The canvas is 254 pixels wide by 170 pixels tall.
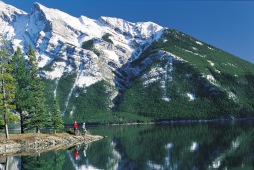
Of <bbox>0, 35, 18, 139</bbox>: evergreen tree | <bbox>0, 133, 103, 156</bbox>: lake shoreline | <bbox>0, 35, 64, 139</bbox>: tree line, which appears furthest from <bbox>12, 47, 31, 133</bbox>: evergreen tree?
<bbox>0, 35, 18, 139</bbox>: evergreen tree

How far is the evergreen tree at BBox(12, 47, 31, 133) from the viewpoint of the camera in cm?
7125

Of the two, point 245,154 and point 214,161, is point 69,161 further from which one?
point 245,154

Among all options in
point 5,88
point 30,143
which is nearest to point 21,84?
point 5,88

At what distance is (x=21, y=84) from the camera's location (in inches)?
2926

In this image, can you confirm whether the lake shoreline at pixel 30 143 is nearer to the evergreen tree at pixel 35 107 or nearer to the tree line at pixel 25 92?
the tree line at pixel 25 92

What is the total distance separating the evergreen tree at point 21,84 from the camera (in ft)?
234

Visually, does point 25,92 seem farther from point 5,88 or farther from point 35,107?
point 5,88

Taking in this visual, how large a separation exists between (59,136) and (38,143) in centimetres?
1088

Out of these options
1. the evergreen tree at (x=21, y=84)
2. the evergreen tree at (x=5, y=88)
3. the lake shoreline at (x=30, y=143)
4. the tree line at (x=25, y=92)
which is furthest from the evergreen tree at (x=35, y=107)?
Result: the evergreen tree at (x=5, y=88)

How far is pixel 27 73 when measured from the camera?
76.9m

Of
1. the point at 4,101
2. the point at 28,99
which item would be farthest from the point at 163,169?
the point at 28,99

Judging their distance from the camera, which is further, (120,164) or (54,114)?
(54,114)

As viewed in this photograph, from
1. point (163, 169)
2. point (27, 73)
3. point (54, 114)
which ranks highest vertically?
point (27, 73)

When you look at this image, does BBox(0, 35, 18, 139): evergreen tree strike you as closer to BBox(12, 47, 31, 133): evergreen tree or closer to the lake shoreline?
the lake shoreline
